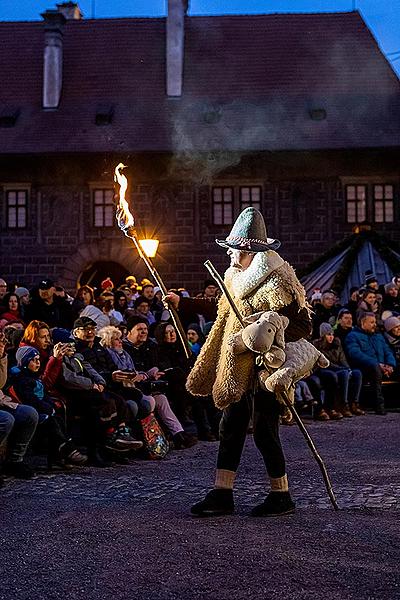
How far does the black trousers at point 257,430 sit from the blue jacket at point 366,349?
8209 millimetres

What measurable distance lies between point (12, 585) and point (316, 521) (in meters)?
2.19

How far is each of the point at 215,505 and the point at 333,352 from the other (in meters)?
8.35

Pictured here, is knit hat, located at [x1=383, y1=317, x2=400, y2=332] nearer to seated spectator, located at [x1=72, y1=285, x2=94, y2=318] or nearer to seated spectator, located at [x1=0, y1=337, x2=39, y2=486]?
seated spectator, located at [x1=72, y1=285, x2=94, y2=318]

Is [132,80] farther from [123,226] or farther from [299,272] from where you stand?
[123,226]

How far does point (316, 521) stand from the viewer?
621 cm

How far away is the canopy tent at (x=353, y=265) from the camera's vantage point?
21.0 metres

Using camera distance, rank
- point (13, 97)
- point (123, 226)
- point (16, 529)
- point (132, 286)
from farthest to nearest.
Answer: point (13, 97) < point (132, 286) < point (123, 226) < point (16, 529)

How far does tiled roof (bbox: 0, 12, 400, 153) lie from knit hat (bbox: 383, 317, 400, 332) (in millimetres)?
12044

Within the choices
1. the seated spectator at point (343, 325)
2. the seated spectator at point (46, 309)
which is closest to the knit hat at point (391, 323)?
the seated spectator at point (343, 325)

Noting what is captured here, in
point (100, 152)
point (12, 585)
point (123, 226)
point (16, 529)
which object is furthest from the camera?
point (100, 152)

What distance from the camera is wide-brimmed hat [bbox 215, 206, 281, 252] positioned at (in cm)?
659

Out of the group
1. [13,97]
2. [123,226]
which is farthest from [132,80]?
[123,226]

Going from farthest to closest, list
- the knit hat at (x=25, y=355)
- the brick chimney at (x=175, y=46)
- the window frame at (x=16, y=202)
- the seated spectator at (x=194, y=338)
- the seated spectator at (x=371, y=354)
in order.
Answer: the brick chimney at (x=175, y=46) < the window frame at (x=16, y=202) < the seated spectator at (x=371, y=354) < the seated spectator at (x=194, y=338) < the knit hat at (x=25, y=355)

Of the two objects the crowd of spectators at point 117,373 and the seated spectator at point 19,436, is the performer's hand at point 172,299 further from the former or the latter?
the seated spectator at point 19,436
